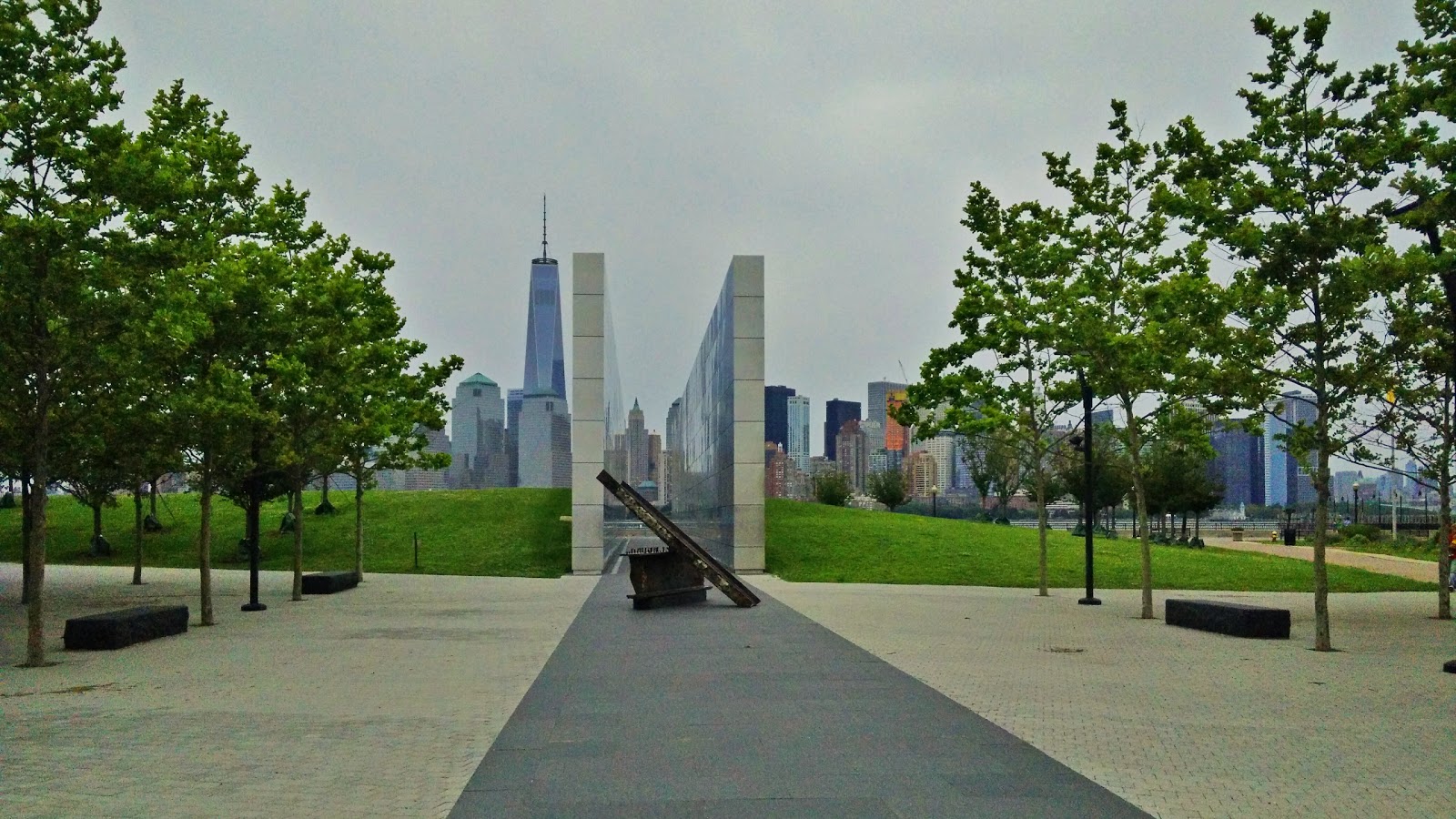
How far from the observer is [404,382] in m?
29.9

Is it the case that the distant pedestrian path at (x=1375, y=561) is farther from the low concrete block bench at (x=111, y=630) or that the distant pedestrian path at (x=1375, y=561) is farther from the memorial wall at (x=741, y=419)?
the low concrete block bench at (x=111, y=630)

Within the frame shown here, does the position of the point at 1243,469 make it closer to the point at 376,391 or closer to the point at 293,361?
the point at 376,391

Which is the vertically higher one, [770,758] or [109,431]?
[109,431]

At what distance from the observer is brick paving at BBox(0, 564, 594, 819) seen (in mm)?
7582

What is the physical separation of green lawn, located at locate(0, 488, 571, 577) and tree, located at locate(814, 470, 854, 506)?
76.7 ft

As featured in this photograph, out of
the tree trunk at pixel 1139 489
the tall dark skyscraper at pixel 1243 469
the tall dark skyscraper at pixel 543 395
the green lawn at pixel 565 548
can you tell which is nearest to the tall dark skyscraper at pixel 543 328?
the tall dark skyscraper at pixel 543 395

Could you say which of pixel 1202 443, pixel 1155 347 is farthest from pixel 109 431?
pixel 1202 443

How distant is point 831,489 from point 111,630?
58836 millimetres

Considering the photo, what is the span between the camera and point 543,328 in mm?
95688

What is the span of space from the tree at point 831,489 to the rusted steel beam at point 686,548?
44438mm

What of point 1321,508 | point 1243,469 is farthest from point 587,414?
point 1243,469

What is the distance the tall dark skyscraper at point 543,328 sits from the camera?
88.8 m

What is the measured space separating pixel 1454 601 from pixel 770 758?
23382 mm

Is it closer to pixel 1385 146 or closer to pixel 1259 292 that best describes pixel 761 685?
pixel 1259 292
